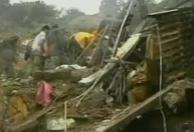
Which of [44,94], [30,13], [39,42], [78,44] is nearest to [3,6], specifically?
[30,13]

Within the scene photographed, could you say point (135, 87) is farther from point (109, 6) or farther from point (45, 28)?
point (109, 6)

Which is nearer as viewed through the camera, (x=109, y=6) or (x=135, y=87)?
(x=135, y=87)

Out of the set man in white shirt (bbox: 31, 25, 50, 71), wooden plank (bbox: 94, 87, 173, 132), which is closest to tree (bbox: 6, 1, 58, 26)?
man in white shirt (bbox: 31, 25, 50, 71)

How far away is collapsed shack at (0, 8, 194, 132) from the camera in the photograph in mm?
8062

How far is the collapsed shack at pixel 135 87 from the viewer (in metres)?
8.06

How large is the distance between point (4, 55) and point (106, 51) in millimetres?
3569

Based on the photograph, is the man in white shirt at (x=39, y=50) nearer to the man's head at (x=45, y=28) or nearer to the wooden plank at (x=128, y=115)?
the man's head at (x=45, y=28)

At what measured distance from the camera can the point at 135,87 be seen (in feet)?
30.2

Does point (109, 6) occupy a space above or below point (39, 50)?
above

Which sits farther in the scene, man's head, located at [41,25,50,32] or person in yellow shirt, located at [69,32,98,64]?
person in yellow shirt, located at [69,32,98,64]

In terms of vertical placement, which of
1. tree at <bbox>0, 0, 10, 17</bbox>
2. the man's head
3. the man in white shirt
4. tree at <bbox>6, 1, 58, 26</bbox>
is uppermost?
tree at <bbox>0, 0, 10, 17</bbox>

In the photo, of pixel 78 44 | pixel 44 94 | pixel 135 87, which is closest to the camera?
pixel 135 87

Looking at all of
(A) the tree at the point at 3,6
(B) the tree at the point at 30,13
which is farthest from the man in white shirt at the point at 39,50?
(A) the tree at the point at 3,6

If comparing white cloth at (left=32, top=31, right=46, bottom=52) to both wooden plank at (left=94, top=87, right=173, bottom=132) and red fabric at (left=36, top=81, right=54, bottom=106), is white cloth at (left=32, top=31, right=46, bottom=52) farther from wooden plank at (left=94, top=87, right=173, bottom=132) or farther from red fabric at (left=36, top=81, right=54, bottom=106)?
wooden plank at (left=94, top=87, right=173, bottom=132)
